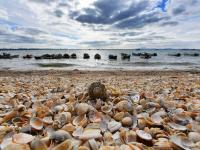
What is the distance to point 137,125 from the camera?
2529mm

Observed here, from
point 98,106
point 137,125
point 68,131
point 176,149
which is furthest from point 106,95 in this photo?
point 176,149

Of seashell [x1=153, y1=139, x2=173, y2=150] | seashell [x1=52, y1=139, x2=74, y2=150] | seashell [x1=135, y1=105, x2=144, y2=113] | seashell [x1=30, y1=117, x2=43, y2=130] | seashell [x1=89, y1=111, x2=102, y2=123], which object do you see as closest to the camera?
seashell [x1=52, y1=139, x2=74, y2=150]

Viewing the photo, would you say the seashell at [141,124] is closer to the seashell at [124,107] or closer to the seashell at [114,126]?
the seashell at [114,126]

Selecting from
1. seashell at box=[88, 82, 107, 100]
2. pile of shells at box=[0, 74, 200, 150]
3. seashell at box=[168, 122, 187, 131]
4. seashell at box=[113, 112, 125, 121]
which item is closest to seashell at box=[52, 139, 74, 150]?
pile of shells at box=[0, 74, 200, 150]

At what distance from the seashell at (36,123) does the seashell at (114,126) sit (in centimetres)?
75

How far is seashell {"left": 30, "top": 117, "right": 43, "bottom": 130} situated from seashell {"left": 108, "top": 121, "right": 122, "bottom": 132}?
75 centimetres

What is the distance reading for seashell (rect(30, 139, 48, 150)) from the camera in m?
1.90

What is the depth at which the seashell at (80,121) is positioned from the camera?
2.54m

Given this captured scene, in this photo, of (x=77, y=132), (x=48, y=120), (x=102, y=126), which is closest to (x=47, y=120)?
(x=48, y=120)

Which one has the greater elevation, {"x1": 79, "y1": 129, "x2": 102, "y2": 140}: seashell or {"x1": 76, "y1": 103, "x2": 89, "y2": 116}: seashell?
{"x1": 76, "y1": 103, "x2": 89, "y2": 116}: seashell

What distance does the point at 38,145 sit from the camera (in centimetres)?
191

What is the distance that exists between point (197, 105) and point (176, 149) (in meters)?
1.50

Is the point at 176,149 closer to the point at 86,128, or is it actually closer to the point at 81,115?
the point at 86,128

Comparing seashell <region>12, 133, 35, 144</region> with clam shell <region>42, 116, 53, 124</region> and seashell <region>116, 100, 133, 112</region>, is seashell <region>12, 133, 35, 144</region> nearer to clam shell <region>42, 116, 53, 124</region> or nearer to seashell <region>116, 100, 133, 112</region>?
clam shell <region>42, 116, 53, 124</region>
